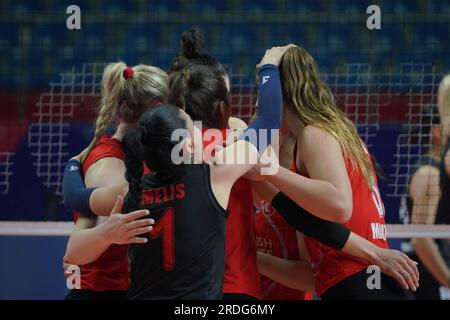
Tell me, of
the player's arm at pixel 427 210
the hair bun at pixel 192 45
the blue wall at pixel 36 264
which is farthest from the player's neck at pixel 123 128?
the player's arm at pixel 427 210

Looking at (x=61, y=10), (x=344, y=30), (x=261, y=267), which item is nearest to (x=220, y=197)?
(x=261, y=267)

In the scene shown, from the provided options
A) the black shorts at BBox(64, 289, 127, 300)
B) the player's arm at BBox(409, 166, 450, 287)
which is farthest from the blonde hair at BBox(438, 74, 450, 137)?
the black shorts at BBox(64, 289, 127, 300)

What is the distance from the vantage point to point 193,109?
2061 mm

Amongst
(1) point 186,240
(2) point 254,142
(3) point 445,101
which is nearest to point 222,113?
(2) point 254,142

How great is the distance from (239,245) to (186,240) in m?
0.20

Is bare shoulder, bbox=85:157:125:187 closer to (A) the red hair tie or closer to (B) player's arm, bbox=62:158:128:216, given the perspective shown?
(B) player's arm, bbox=62:158:128:216

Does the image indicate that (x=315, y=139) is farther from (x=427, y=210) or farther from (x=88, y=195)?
(x=427, y=210)

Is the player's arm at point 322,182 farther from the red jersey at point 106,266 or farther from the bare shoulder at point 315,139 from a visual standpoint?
the red jersey at point 106,266

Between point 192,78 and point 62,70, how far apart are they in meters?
3.44

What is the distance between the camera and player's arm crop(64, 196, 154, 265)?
1896mm

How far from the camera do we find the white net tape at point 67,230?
3463mm

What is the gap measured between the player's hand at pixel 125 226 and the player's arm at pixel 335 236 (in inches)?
15.0

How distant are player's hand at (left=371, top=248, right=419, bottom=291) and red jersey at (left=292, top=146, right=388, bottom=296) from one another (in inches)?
2.5

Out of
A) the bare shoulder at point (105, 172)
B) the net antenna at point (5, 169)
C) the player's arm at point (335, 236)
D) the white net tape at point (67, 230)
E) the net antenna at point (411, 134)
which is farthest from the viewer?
the net antenna at point (5, 169)
